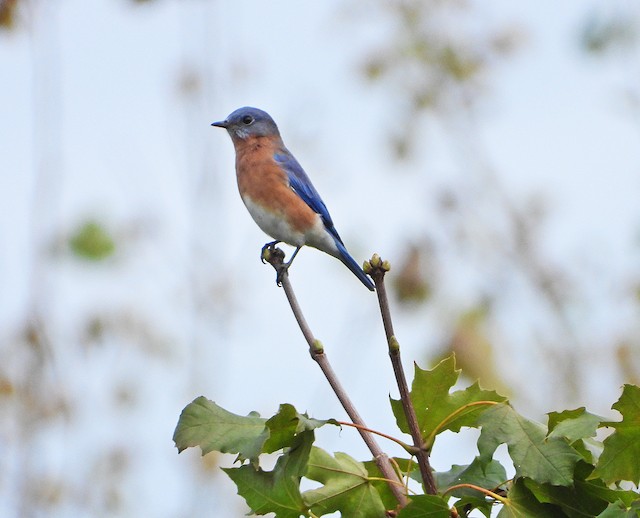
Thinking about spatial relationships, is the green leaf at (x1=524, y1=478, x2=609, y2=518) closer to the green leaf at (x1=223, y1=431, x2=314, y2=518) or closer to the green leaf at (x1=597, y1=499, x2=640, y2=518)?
the green leaf at (x1=597, y1=499, x2=640, y2=518)

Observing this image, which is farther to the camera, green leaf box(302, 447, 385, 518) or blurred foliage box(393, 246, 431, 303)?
blurred foliage box(393, 246, 431, 303)

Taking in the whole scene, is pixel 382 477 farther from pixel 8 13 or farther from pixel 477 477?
pixel 8 13

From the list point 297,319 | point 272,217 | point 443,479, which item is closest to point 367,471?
point 443,479

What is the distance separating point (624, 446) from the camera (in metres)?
1.95

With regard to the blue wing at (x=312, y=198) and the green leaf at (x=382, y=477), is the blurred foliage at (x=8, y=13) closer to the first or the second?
the blue wing at (x=312, y=198)

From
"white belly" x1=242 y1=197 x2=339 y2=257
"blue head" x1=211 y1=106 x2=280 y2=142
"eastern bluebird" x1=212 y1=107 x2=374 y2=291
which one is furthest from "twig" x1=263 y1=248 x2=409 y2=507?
"blue head" x1=211 y1=106 x2=280 y2=142

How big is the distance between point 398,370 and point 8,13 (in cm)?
422

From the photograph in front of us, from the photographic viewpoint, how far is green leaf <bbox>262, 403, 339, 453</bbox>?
1971 mm

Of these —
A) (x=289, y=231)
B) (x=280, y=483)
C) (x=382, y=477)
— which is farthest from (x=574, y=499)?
(x=289, y=231)

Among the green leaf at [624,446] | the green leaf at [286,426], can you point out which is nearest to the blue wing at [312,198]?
the green leaf at [286,426]

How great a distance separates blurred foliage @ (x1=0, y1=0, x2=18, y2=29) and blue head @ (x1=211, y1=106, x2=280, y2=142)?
4.06 feet

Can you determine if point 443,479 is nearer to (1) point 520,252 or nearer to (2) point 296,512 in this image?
(2) point 296,512

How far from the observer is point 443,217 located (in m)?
9.38

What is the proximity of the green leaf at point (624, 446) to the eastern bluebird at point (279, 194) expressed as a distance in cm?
310
